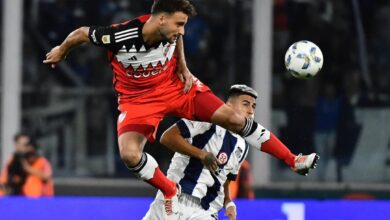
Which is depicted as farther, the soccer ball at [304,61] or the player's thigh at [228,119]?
the soccer ball at [304,61]

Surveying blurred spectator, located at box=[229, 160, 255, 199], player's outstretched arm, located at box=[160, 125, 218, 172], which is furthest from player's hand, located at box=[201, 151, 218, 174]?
blurred spectator, located at box=[229, 160, 255, 199]

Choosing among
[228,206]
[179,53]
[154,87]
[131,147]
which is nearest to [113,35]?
[154,87]

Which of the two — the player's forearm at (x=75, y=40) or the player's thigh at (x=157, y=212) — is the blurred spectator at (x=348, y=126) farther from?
the player's forearm at (x=75, y=40)

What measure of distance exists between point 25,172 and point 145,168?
507cm

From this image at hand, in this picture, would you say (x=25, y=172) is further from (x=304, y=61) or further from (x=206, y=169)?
(x=304, y=61)

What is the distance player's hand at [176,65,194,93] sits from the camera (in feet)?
29.4

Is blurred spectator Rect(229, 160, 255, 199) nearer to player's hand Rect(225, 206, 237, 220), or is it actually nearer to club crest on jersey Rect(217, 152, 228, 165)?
player's hand Rect(225, 206, 237, 220)

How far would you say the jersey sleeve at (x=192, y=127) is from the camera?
8.75 metres

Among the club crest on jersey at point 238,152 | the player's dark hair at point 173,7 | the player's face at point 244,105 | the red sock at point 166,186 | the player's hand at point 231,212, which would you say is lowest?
the player's hand at point 231,212

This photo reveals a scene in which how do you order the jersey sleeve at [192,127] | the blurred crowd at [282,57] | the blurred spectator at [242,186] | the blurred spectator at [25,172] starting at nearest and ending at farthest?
1. the jersey sleeve at [192,127]
2. the blurred spectator at [242,186]
3. the blurred spectator at [25,172]
4. the blurred crowd at [282,57]

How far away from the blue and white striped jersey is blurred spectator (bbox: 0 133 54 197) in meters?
5.04

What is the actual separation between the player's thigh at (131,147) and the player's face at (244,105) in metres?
0.71

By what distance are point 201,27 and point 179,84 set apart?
595cm

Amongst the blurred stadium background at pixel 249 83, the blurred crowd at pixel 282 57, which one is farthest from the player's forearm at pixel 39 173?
the blurred crowd at pixel 282 57
